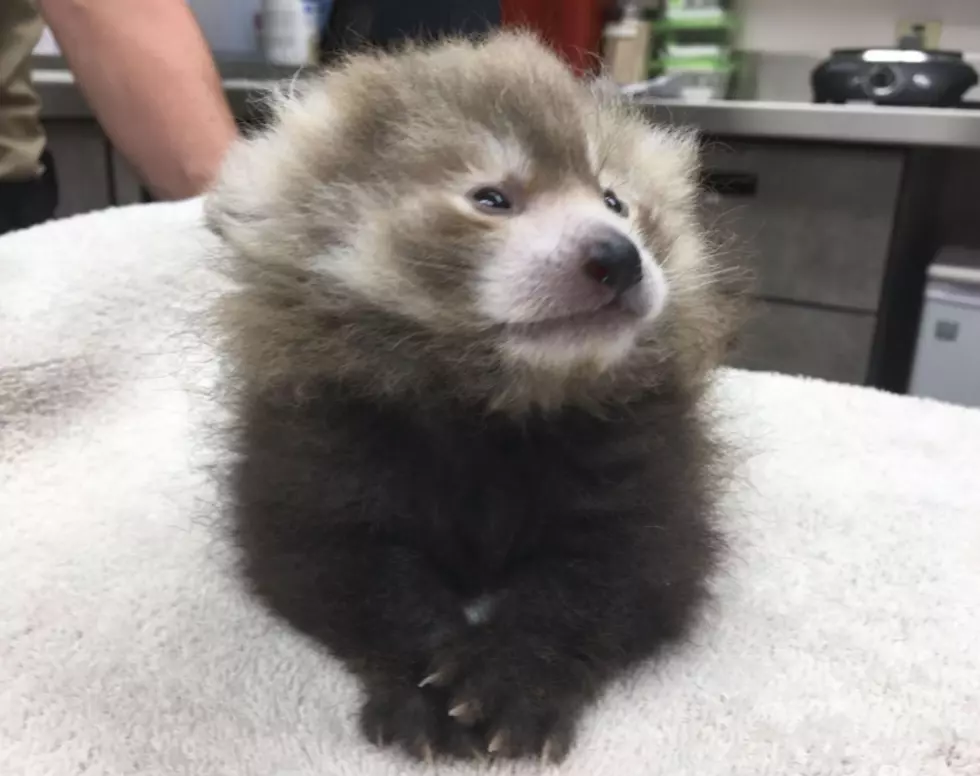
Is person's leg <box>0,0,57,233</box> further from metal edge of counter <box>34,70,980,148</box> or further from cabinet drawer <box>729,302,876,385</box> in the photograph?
cabinet drawer <box>729,302,876,385</box>

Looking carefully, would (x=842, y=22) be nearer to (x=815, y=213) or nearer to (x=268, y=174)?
(x=815, y=213)

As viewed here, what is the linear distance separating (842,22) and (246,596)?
193 cm

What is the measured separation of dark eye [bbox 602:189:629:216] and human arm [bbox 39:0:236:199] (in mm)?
611

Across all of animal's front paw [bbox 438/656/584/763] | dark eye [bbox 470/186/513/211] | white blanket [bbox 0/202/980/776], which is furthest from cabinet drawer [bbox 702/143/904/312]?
animal's front paw [bbox 438/656/584/763]

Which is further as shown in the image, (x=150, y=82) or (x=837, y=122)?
(x=837, y=122)

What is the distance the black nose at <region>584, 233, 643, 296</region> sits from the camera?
62 centimetres

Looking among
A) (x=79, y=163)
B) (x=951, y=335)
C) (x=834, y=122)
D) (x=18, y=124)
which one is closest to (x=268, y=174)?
(x=18, y=124)

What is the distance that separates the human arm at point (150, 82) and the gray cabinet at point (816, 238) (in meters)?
0.86

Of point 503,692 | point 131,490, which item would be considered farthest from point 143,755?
point 131,490

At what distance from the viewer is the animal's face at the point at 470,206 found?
0.64 m

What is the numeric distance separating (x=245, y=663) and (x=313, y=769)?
130mm

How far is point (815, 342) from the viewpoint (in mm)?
1806

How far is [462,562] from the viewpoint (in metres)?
0.68

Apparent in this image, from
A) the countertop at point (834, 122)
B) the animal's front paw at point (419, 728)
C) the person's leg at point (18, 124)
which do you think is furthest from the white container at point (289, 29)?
the animal's front paw at point (419, 728)
